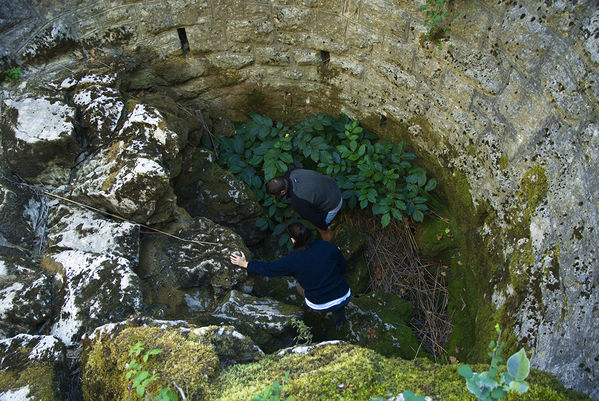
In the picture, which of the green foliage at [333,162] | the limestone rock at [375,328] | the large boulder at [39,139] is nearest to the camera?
the large boulder at [39,139]

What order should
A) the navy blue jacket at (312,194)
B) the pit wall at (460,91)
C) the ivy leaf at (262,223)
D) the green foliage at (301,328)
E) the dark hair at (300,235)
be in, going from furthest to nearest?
the ivy leaf at (262,223) → the navy blue jacket at (312,194) → the dark hair at (300,235) → the green foliage at (301,328) → the pit wall at (460,91)

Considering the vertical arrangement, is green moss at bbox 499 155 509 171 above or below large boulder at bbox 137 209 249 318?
above

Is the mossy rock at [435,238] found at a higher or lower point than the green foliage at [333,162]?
lower

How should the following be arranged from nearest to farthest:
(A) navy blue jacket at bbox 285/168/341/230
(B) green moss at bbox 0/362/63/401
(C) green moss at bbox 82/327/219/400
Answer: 1. (C) green moss at bbox 82/327/219/400
2. (B) green moss at bbox 0/362/63/401
3. (A) navy blue jacket at bbox 285/168/341/230

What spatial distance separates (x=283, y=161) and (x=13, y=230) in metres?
2.11

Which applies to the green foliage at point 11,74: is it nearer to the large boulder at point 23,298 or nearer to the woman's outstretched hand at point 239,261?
the large boulder at point 23,298

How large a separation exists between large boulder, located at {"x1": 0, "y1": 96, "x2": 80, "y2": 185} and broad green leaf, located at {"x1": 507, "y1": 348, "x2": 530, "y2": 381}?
290 cm

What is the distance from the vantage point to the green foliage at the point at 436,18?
8.86 feet

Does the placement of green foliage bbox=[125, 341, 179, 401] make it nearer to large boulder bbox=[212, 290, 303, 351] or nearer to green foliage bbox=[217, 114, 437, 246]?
large boulder bbox=[212, 290, 303, 351]

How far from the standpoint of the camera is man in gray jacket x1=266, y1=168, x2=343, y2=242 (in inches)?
133

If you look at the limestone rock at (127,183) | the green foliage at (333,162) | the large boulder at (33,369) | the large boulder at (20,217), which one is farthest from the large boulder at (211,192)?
the large boulder at (33,369)

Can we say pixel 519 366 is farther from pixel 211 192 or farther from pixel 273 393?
pixel 211 192

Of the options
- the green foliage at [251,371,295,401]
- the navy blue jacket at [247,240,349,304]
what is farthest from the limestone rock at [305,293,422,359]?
the green foliage at [251,371,295,401]

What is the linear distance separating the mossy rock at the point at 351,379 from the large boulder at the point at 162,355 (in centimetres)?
8
